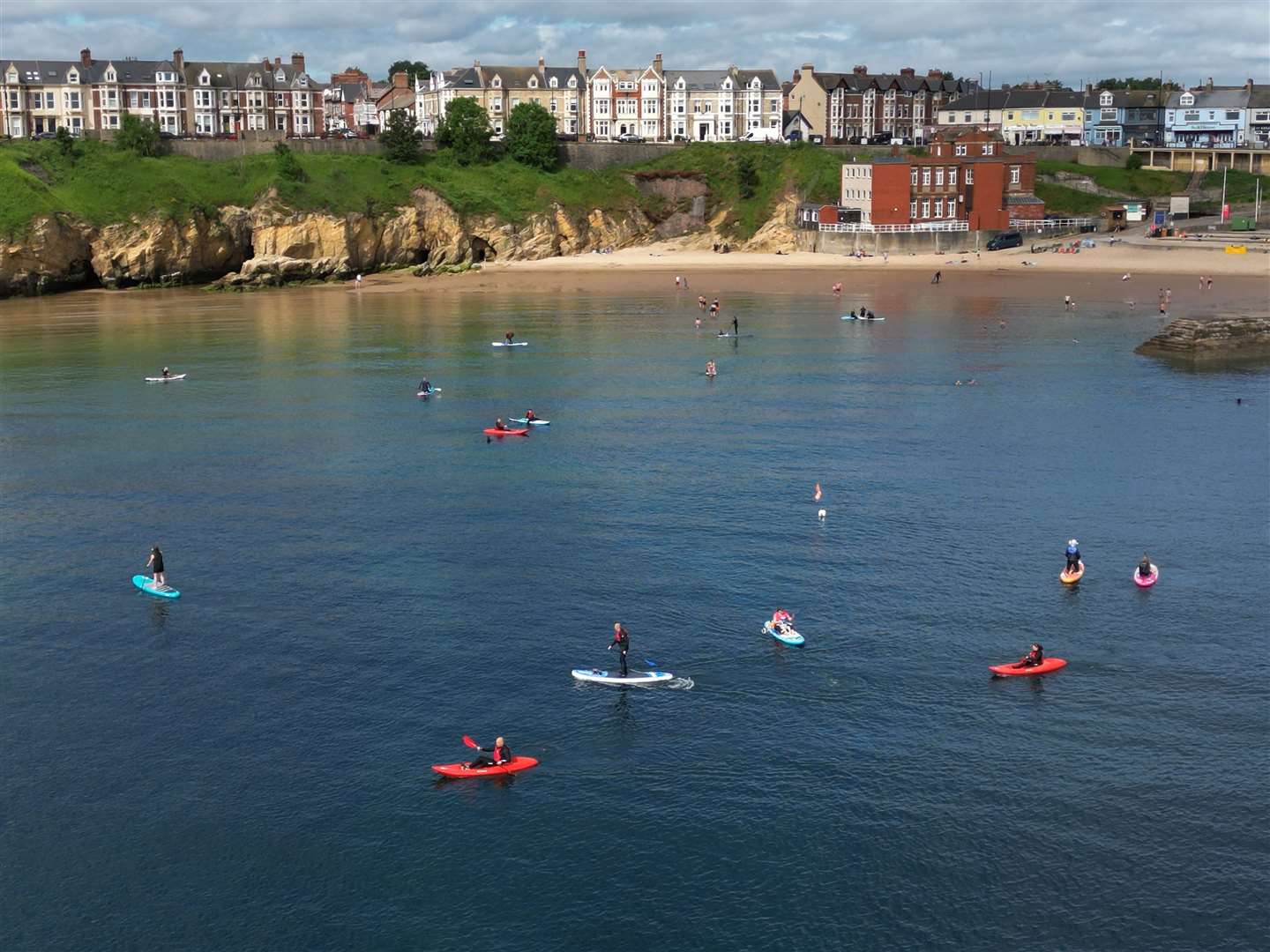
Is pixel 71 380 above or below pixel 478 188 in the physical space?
Answer: below

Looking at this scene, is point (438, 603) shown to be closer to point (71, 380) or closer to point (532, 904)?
point (532, 904)

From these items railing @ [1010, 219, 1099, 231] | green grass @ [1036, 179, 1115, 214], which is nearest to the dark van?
railing @ [1010, 219, 1099, 231]

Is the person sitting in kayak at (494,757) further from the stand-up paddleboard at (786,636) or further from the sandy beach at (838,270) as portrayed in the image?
the sandy beach at (838,270)

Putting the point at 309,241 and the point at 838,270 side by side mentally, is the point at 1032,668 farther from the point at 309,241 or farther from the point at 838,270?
the point at 309,241

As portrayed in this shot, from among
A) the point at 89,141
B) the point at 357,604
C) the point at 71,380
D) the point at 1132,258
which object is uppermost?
the point at 89,141

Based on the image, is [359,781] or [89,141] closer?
[359,781]

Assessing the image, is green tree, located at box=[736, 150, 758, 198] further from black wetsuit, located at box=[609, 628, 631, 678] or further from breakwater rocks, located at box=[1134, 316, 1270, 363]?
black wetsuit, located at box=[609, 628, 631, 678]

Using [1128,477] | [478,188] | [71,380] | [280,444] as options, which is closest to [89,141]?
[478,188]
